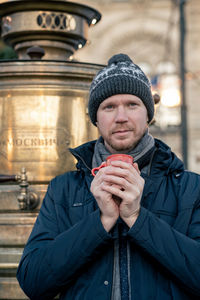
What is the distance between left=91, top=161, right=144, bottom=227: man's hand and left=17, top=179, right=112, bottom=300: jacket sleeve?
0.10m

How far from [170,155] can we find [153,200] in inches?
8.8

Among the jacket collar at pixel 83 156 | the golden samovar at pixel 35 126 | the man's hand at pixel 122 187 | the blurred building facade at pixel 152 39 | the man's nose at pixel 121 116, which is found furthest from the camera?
the blurred building facade at pixel 152 39

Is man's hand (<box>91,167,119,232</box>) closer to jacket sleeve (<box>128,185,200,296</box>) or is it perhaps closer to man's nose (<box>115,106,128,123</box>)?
jacket sleeve (<box>128,185,200,296</box>)

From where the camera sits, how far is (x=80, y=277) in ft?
6.58

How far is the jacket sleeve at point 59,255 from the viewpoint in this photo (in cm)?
194

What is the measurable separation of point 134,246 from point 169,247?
0.16 metres

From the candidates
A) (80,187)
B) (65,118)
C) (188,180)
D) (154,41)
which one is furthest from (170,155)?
(154,41)

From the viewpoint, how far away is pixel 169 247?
191 cm

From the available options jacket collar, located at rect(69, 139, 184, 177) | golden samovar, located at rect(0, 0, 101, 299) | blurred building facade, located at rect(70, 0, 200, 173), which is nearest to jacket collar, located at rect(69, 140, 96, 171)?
jacket collar, located at rect(69, 139, 184, 177)

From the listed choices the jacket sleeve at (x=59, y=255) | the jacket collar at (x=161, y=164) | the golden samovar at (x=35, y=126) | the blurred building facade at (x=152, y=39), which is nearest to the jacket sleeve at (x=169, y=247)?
the jacket sleeve at (x=59, y=255)

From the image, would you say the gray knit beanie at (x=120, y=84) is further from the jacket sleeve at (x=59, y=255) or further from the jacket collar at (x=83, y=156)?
the jacket sleeve at (x=59, y=255)

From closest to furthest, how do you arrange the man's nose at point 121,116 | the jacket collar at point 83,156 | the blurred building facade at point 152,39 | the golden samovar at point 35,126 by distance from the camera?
1. the man's nose at point 121,116
2. the jacket collar at point 83,156
3. the golden samovar at point 35,126
4. the blurred building facade at point 152,39

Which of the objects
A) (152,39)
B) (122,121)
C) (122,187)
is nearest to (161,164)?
(122,121)

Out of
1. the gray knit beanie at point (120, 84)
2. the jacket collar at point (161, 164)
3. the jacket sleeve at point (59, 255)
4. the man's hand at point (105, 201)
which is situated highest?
the gray knit beanie at point (120, 84)
